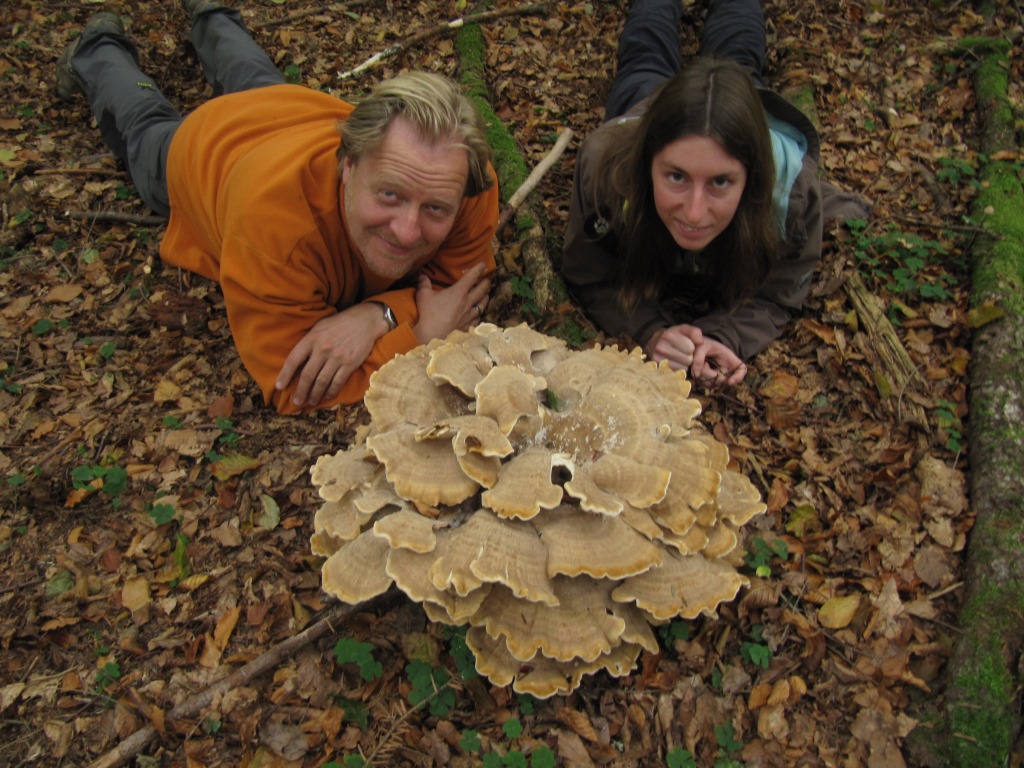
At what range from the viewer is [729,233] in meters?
4.68

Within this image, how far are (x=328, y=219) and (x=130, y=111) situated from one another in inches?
120

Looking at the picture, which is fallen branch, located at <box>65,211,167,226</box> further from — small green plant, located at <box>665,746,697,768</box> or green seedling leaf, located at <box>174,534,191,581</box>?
small green plant, located at <box>665,746,697,768</box>

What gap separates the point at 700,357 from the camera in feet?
15.1

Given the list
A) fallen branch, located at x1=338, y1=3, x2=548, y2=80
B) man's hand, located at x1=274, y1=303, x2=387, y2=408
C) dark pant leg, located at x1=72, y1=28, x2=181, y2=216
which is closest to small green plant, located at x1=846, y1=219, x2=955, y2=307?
man's hand, located at x1=274, y1=303, x2=387, y2=408

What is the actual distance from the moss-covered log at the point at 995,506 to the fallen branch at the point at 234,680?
314 centimetres

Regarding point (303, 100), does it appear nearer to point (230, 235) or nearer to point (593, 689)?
point (230, 235)

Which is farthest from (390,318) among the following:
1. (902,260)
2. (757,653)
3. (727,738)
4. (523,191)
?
(902,260)

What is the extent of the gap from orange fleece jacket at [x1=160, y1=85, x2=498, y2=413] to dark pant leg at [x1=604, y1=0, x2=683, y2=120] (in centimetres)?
238

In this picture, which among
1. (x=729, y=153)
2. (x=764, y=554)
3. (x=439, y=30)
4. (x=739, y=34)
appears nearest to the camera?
(x=764, y=554)

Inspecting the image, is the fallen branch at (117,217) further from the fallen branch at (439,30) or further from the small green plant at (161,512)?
the small green plant at (161,512)

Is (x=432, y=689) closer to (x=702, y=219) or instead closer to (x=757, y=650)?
(x=757, y=650)

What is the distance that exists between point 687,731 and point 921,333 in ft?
11.7

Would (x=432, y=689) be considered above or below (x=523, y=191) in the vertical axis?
below

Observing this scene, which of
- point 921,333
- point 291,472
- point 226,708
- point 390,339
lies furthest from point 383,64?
point 226,708
